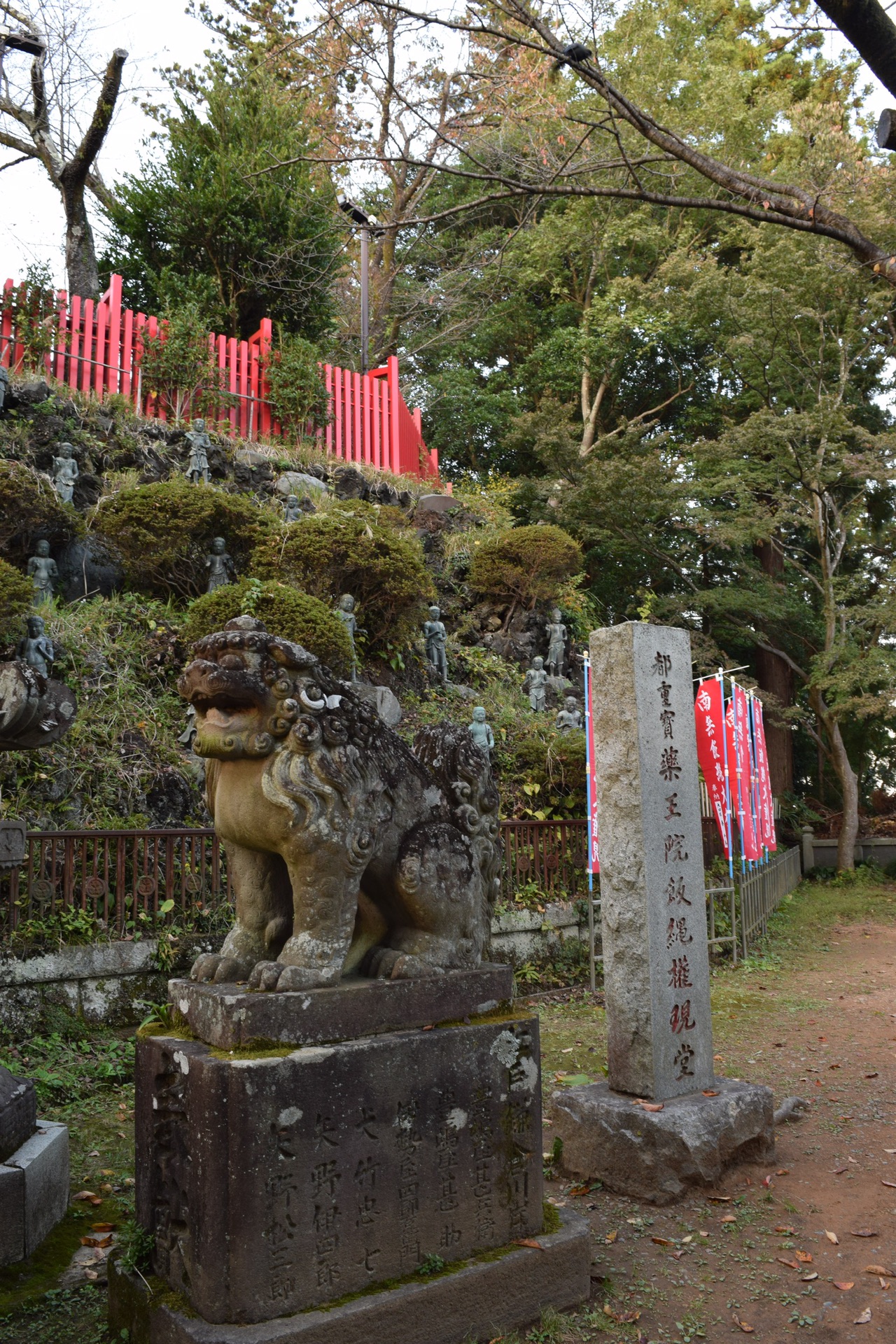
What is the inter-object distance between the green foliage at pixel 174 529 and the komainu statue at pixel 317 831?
781 cm

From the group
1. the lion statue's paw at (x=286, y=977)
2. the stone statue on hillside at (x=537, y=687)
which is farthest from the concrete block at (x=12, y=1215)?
the stone statue on hillside at (x=537, y=687)

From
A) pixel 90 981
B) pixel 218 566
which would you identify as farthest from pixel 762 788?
pixel 90 981

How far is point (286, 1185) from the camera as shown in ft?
8.98

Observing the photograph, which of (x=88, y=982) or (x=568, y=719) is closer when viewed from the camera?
(x=88, y=982)

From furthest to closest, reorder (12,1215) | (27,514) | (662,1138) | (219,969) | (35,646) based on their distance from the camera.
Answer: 1. (27,514)
2. (35,646)
3. (662,1138)
4. (12,1215)
5. (219,969)

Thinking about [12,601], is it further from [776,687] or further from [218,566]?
[776,687]

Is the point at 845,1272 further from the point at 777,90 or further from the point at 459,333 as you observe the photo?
the point at 777,90

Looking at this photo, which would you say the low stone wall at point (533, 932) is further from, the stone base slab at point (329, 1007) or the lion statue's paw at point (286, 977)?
the lion statue's paw at point (286, 977)

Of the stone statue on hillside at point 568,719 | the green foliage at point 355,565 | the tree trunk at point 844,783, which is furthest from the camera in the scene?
the tree trunk at point 844,783

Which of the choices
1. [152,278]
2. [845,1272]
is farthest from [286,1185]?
[152,278]

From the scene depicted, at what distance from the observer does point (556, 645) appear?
564 inches

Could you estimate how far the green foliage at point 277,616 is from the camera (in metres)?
9.26

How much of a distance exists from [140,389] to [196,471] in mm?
2253

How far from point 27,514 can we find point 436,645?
5.27m
